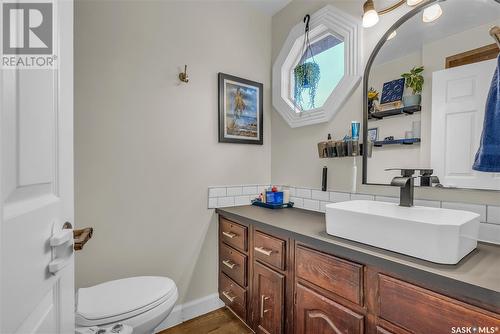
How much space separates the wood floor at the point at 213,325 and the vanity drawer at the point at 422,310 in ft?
3.93

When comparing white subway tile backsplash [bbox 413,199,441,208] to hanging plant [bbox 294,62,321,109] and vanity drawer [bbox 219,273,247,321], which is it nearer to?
hanging plant [bbox 294,62,321,109]

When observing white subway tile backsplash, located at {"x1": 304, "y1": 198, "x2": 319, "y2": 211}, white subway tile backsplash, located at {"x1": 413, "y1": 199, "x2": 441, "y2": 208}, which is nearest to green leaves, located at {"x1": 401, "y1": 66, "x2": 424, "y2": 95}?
white subway tile backsplash, located at {"x1": 413, "y1": 199, "x2": 441, "y2": 208}

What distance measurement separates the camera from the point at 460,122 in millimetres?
1152

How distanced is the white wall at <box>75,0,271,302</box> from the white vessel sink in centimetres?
111

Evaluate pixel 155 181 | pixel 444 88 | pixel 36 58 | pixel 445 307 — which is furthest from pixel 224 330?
pixel 444 88

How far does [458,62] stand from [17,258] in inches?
68.6

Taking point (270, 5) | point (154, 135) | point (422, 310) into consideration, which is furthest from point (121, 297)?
point (270, 5)

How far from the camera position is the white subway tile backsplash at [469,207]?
3.58 feet

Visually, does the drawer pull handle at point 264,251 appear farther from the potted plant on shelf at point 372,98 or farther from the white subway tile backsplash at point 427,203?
the potted plant on shelf at point 372,98

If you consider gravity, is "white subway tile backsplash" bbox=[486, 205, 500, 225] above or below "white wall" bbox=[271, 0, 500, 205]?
below

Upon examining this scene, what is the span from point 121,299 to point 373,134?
168cm

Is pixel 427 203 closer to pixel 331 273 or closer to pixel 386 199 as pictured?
pixel 386 199

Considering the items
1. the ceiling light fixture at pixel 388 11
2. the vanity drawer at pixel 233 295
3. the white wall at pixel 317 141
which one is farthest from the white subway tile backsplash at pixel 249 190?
the ceiling light fixture at pixel 388 11

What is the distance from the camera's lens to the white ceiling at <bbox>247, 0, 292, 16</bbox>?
2.09 metres
